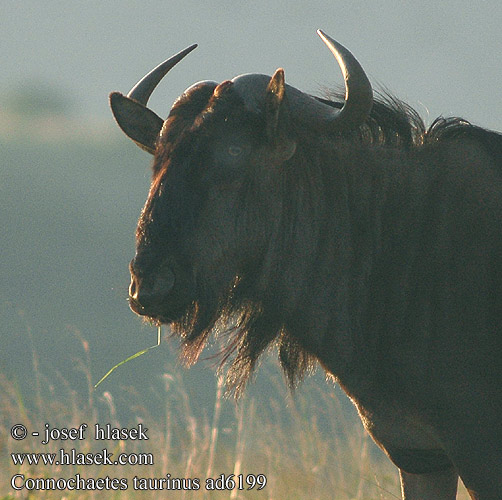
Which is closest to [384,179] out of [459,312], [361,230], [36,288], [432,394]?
[361,230]

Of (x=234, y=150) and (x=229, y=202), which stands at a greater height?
(x=234, y=150)

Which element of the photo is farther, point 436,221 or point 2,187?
point 2,187

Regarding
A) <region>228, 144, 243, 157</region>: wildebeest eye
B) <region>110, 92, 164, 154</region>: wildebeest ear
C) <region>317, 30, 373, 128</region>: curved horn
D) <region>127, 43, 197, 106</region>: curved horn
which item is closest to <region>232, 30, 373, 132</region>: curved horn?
<region>317, 30, 373, 128</region>: curved horn

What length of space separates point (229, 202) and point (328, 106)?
1.80ft

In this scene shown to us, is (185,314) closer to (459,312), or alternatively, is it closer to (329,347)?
(329,347)

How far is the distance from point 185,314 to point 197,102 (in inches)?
31.3

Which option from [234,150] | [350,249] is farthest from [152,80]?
[350,249]

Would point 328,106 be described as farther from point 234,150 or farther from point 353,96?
point 234,150

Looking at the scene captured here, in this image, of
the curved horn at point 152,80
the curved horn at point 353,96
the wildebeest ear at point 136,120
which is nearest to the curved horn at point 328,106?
the curved horn at point 353,96

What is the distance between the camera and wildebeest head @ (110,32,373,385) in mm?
3109

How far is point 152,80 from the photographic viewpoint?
3.86 m

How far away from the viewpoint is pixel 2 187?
1156 inches

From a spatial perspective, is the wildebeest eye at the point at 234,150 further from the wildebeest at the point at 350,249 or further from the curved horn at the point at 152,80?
the curved horn at the point at 152,80

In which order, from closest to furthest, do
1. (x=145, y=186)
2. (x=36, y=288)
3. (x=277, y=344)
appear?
(x=277, y=344)
(x=36, y=288)
(x=145, y=186)
